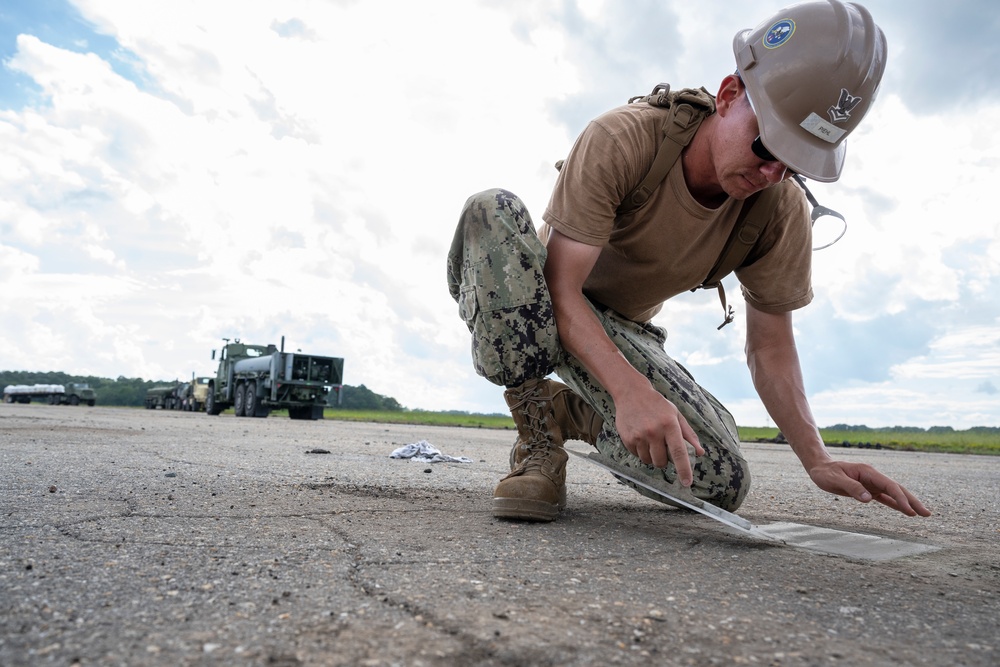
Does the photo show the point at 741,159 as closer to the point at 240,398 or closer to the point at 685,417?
the point at 685,417

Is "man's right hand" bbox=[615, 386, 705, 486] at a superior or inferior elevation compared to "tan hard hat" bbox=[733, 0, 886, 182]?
inferior

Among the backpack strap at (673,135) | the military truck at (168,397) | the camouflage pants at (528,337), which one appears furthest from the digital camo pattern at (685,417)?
the military truck at (168,397)

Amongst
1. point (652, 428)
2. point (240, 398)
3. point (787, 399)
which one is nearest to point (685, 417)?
point (787, 399)

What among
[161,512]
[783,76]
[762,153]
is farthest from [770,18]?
[161,512]

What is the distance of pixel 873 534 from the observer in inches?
97.0

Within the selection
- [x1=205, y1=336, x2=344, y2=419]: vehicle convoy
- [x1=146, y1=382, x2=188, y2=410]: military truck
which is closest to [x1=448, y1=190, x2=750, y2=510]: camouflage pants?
[x1=205, y1=336, x2=344, y2=419]: vehicle convoy

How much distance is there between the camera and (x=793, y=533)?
7.70 feet

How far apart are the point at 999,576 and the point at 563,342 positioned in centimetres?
127

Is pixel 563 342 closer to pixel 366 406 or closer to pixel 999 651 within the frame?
pixel 999 651

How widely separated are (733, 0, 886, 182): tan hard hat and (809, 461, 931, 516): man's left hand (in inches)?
33.4

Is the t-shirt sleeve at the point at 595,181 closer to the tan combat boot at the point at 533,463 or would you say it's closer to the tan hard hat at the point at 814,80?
the tan hard hat at the point at 814,80

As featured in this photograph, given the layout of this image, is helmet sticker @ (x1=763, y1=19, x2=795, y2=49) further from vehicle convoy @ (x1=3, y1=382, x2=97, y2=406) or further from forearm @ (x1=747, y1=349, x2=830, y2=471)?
vehicle convoy @ (x1=3, y1=382, x2=97, y2=406)

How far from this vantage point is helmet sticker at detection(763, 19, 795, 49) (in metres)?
2.18

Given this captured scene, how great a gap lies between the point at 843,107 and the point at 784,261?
0.63m
